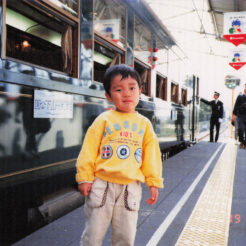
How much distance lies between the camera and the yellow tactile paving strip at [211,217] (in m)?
2.20

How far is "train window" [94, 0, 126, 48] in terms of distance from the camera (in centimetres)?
331

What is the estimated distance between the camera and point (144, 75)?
4.98 meters

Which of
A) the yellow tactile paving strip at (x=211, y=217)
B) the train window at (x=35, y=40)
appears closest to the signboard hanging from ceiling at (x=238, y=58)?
the yellow tactile paving strip at (x=211, y=217)

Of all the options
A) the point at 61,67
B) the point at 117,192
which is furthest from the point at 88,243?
the point at 61,67

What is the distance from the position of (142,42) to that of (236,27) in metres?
4.29

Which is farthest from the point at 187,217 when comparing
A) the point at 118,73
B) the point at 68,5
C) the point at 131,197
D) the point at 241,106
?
the point at 241,106

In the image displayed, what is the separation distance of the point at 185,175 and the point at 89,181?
3.08 m

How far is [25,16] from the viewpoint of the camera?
3.56 metres

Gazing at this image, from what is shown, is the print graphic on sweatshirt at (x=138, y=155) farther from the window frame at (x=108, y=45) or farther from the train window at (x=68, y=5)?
the window frame at (x=108, y=45)

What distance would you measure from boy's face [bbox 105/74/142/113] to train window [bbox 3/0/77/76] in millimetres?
1582

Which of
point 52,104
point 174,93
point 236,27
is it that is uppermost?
point 236,27

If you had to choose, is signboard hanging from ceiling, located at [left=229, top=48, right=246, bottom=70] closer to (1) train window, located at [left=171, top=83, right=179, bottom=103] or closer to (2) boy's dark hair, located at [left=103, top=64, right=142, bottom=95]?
(1) train window, located at [left=171, top=83, right=179, bottom=103]

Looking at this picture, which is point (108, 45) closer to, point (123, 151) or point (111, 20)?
point (111, 20)

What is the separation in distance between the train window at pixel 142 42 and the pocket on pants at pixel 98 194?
10.6ft
